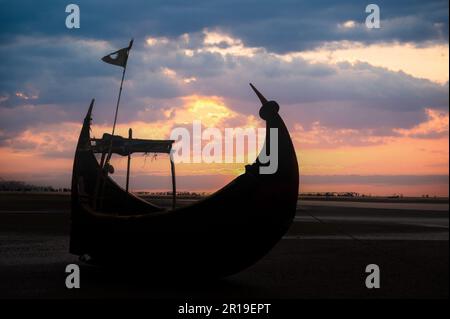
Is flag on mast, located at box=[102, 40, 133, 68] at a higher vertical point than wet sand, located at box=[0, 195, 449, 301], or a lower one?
higher

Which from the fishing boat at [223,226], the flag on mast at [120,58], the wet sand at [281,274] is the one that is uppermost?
the flag on mast at [120,58]

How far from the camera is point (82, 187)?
527 inches

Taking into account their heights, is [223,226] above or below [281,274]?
above

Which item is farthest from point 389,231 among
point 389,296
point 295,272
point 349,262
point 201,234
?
point 201,234

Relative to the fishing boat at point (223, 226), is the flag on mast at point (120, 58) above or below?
above

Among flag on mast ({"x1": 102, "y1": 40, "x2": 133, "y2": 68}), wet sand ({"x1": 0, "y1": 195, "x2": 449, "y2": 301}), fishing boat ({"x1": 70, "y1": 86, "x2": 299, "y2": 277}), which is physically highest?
flag on mast ({"x1": 102, "y1": 40, "x2": 133, "y2": 68})

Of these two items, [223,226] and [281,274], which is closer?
[223,226]

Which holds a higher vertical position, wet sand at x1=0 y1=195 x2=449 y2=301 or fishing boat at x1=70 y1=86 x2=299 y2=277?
fishing boat at x1=70 y1=86 x2=299 y2=277

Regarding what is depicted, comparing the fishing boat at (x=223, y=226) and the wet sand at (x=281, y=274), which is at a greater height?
the fishing boat at (x=223, y=226)

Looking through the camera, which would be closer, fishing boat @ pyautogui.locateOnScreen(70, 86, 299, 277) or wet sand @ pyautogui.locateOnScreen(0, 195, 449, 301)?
fishing boat @ pyautogui.locateOnScreen(70, 86, 299, 277)

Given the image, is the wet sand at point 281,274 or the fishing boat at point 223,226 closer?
the fishing boat at point 223,226

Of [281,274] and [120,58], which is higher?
[120,58]

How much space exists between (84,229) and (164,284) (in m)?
2.33
